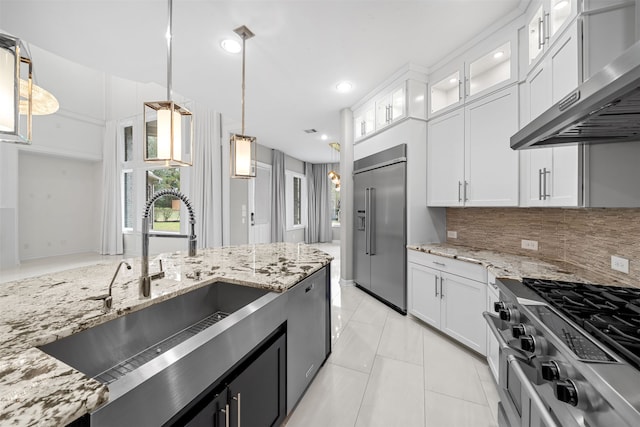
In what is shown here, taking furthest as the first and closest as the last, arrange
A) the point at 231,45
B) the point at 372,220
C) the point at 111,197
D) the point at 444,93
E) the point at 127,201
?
the point at 127,201, the point at 111,197, the point at 372,220, the point at 444,93, the point at 231,45

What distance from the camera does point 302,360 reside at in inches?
64.7

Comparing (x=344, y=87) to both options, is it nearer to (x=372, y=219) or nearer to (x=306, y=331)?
(x=372, y=219)

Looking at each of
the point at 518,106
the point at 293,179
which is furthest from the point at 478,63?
the point at 293,179

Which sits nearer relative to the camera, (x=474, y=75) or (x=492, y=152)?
(x=492, y=152)

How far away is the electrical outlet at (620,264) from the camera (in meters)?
1.48

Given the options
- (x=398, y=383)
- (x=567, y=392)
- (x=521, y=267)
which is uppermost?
(x=521, y=267)

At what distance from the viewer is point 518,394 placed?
1.14 m

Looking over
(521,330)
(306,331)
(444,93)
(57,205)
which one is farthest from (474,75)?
(57,205)

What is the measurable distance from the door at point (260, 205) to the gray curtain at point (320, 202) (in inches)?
81.9

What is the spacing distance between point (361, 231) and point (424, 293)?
53.0 inches

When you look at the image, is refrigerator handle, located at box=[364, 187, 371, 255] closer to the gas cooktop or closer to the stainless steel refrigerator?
the stainless steel refrigerator

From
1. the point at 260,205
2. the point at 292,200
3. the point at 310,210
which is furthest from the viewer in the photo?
the point at 310,210

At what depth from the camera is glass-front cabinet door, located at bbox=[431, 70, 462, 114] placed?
2766 mm

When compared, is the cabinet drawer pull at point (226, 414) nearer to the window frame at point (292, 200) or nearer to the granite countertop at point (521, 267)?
the granite countertop at point (521, 267)
